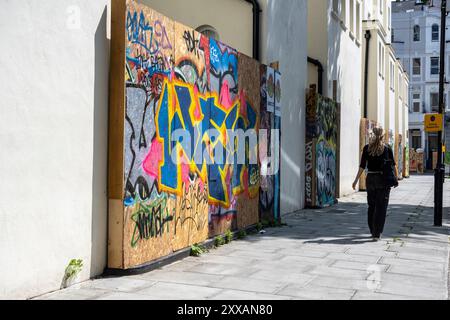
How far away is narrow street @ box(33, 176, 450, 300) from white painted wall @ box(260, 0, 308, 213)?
A: 2.69m

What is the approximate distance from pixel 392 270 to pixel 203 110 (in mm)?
3196

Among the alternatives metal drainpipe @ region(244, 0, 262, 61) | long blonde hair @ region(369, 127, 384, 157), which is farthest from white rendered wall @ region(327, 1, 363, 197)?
long blonde hair @ region(369, 127, 384, 157)

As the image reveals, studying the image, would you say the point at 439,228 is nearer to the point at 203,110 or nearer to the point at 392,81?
the point at 203,110

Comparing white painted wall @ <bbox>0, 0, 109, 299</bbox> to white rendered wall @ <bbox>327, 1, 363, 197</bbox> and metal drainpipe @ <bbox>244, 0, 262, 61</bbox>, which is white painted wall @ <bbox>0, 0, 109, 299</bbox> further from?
white rendered wall @ <bbox>327, 1, 363, 197</bbox>

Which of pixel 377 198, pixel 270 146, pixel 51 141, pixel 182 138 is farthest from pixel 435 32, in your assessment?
pixel 51 141

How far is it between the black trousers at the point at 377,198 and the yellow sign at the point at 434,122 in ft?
13.0

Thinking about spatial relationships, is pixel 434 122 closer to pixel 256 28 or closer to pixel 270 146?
pixel 270 146

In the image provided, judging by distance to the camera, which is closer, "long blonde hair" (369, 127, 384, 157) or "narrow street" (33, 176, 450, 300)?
"narrow street" (33, 176, 450, 300)

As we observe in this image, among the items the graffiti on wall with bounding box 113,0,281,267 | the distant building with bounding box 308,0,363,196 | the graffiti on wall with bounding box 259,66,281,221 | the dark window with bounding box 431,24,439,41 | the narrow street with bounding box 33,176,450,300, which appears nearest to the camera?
the narrow street with bounding box 33,176,450,300

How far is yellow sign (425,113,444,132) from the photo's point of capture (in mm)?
12554

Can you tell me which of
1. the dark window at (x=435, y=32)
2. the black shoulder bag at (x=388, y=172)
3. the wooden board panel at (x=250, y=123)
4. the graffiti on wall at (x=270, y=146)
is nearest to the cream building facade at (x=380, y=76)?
the graffiti on wall at (x=270, y=146)

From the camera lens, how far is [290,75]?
43.8ft

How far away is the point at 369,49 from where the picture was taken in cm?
2852

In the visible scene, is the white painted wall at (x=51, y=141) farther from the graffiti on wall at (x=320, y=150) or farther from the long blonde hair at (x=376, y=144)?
the graffiti on wall at (x=320, y=150)
